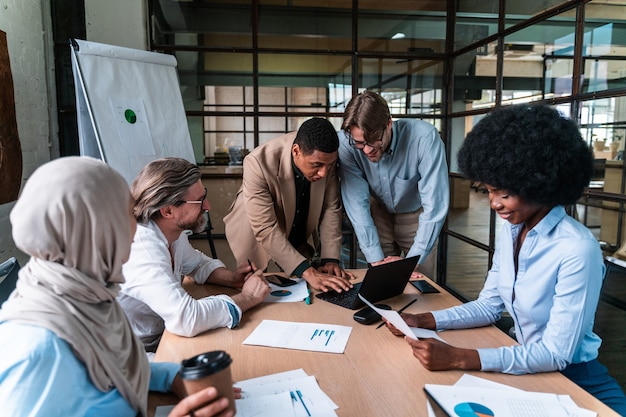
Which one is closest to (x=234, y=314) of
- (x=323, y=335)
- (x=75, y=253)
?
(x=323, y=335)

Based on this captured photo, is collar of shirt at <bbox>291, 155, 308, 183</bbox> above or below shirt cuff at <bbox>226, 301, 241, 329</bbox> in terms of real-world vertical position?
above

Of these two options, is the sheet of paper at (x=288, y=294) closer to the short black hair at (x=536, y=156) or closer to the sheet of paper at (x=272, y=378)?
the sheet of paper at (x=272, y=378)

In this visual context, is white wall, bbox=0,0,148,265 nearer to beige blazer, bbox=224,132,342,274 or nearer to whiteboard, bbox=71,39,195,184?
whiteboard, bbox=71,39,195,184

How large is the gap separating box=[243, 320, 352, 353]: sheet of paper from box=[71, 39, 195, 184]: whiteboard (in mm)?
1632

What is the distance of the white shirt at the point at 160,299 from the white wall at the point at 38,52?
1202mm

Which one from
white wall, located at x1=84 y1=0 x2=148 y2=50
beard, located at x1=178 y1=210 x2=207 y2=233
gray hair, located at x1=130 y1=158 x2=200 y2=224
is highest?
white wall, located at x1=84 y1=0 x2=148 y2=50

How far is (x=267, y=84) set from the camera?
11.0ft

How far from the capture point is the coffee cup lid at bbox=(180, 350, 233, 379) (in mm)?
763

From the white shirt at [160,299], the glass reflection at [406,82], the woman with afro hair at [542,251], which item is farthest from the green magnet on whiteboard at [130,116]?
the woman with afro hair at [542,251]

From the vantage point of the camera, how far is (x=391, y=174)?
238cm

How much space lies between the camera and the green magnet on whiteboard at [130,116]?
2.79 meters

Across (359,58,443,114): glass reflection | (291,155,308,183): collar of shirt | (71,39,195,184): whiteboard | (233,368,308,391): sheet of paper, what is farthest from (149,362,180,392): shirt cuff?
(359,58,443,114): glass reflection

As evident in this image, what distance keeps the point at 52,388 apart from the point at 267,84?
2847mm

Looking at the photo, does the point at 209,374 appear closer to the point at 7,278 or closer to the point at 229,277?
the point at 7,278
